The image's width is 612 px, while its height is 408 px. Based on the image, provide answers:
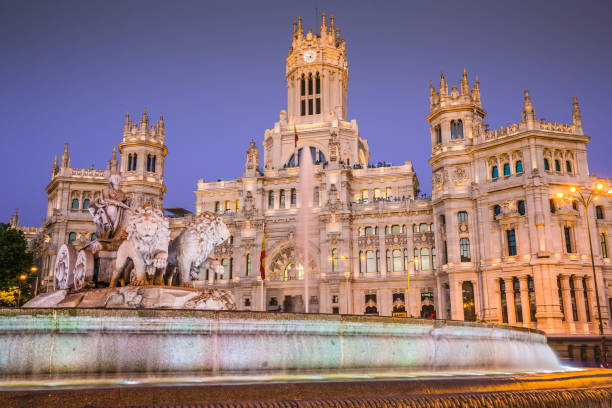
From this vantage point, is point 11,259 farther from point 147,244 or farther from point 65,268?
point 147,244

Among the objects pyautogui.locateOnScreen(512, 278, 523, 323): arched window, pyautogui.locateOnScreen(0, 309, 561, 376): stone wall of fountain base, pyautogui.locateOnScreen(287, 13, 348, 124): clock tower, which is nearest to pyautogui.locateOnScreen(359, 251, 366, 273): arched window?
pyautogui.locateOnScreen(512, 278, 523, 323): arched window

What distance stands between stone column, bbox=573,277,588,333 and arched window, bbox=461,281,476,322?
8.86 meters

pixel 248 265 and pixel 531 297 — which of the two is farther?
pixel 248 265

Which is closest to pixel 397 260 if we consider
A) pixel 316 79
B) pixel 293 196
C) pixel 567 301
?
pixel 293 196

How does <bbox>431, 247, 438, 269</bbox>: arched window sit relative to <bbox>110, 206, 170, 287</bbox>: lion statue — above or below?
above

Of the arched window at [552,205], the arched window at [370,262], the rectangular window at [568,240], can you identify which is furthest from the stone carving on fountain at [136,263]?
the arched window at [370,262]

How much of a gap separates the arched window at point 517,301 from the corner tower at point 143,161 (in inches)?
1684

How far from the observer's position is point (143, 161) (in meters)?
69.1

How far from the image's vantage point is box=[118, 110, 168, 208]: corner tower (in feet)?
222

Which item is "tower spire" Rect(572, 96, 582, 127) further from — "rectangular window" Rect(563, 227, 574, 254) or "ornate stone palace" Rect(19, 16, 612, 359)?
"rectangular window" Rect(563, 227, 574, 254)

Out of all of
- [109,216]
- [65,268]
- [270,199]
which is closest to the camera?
[65,268]

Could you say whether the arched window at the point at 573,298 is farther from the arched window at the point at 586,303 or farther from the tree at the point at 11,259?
the tree at the point at 11,259

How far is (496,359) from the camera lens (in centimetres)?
1331

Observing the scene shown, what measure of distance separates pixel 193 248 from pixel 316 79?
69020 millimetres
